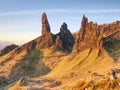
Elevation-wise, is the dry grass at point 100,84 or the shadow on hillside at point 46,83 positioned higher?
the shadow on hillside at point 46,83

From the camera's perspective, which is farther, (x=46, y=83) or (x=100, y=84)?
(x=46, y=83)

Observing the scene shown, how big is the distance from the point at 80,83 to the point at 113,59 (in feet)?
434

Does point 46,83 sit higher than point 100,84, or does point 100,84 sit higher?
point 46,83

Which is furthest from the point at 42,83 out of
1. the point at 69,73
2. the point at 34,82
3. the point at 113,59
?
the point at 113,59

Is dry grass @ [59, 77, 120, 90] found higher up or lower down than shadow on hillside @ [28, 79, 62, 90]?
lower down

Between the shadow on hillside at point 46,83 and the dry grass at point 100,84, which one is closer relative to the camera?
the dry grass at point 100,84

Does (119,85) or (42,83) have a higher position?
(42,83)

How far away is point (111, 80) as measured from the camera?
2571 inches

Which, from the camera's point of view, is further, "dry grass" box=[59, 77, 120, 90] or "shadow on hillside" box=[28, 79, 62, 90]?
"shadow on hillside" box=[28, 79, 62, 90]

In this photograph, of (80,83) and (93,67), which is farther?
(93,67)

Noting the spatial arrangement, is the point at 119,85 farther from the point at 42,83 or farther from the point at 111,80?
the point at 42,83

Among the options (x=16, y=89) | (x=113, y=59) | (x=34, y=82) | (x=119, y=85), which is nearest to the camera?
(x=119, y=85)

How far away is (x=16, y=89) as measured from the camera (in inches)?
6821

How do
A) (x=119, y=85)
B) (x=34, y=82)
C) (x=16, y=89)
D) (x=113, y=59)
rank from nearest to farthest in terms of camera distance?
(x=119, y=85) → (x=16, y=89) → (x=34, y=82) → (x=113, y=59)
